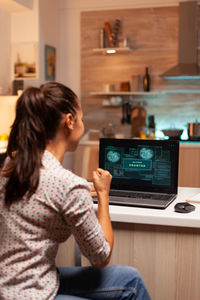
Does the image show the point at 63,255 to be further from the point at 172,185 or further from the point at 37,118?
the point at 37,118

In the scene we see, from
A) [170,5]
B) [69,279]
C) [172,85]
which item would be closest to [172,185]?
[69,279]

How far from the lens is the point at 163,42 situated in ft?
15.9

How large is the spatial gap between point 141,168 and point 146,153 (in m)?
0.08

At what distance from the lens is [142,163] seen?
1.91 meters

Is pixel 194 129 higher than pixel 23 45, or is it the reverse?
pixel 23 45

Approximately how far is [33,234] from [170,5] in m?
4.28

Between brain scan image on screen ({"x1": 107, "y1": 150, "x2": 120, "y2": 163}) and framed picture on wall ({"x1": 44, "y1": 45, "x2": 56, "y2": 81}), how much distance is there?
299cm

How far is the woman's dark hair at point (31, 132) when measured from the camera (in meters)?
1.10

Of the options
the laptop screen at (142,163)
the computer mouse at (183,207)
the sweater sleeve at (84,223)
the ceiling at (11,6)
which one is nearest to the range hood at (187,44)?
the ceiling at (11,6)

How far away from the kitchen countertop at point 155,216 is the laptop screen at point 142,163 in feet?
0.62

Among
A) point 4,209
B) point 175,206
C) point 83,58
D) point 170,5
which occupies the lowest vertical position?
point 175,206

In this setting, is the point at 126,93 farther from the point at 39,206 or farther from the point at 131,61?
the point at 39,206

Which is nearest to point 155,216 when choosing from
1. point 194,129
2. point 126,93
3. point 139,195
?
point 139,195

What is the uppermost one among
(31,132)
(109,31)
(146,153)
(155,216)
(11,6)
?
(11,6)
